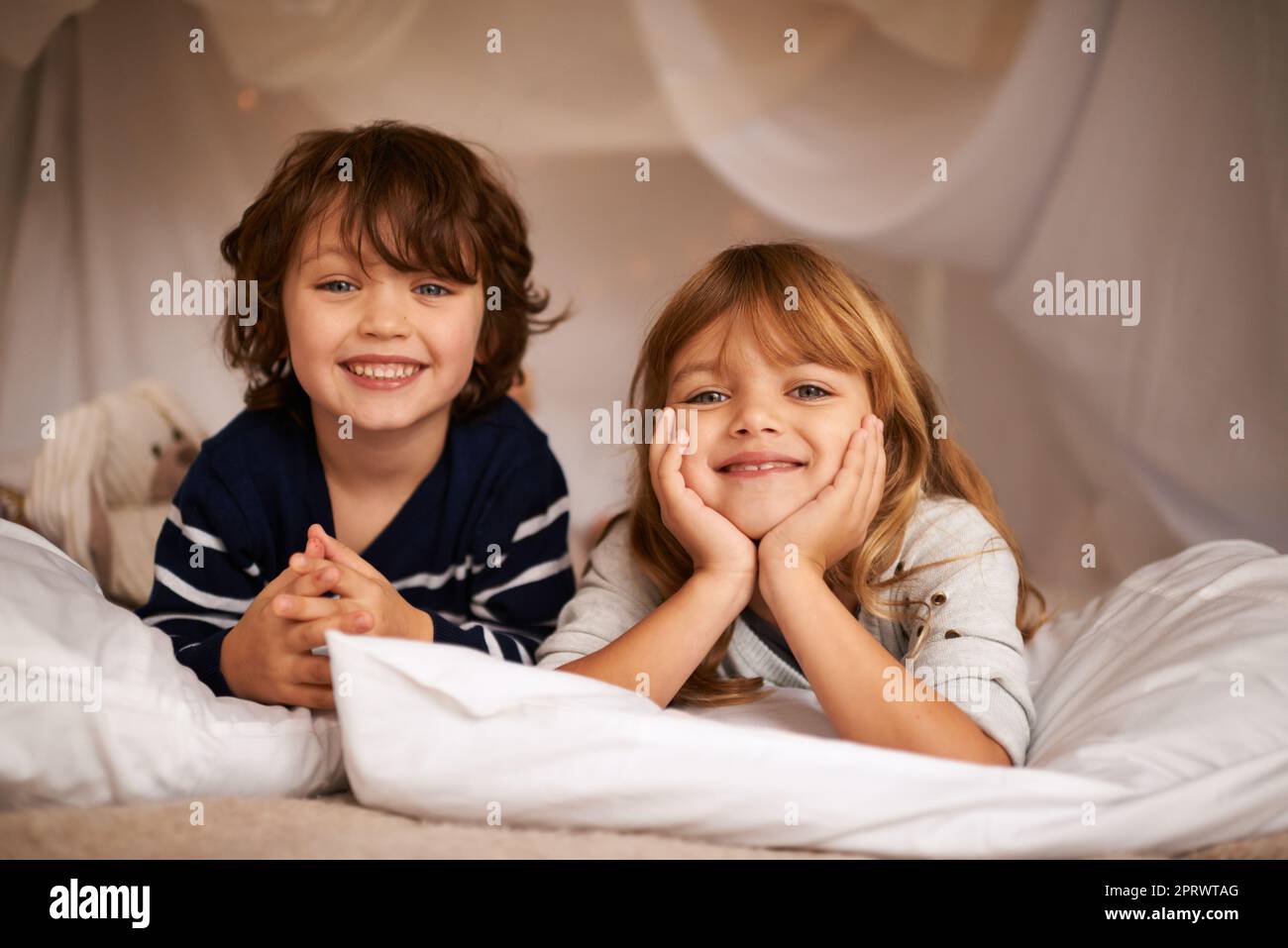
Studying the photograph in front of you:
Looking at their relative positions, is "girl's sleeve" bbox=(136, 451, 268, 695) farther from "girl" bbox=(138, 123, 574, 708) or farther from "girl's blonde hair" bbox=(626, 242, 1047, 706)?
"girl's blonde hair" bbox=(626, 242, 1047, 706)

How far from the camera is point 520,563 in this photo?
5.08ft

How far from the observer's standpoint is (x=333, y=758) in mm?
1052

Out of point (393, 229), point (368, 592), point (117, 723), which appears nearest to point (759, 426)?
point (368, 592)

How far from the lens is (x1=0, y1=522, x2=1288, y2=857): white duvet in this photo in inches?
33.9

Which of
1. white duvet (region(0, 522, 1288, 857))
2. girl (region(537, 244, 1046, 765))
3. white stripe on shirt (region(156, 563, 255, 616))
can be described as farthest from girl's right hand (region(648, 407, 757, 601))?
white stripe on shirt (region(156, 563, 255, 616))

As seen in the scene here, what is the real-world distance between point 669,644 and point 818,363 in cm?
37

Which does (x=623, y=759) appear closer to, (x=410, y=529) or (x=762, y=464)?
(x=762, y=464)

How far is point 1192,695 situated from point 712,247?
176 centimetres

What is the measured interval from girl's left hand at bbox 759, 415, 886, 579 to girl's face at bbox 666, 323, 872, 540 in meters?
0.03

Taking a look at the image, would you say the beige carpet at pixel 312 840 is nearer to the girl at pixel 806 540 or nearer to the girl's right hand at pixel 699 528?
the girl at pixel 806 540

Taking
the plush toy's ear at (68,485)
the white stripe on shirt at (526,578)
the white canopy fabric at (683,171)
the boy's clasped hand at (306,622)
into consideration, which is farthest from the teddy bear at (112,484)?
the boy's clasped hand at (306,622)

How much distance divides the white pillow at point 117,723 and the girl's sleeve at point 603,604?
29 centimetres
